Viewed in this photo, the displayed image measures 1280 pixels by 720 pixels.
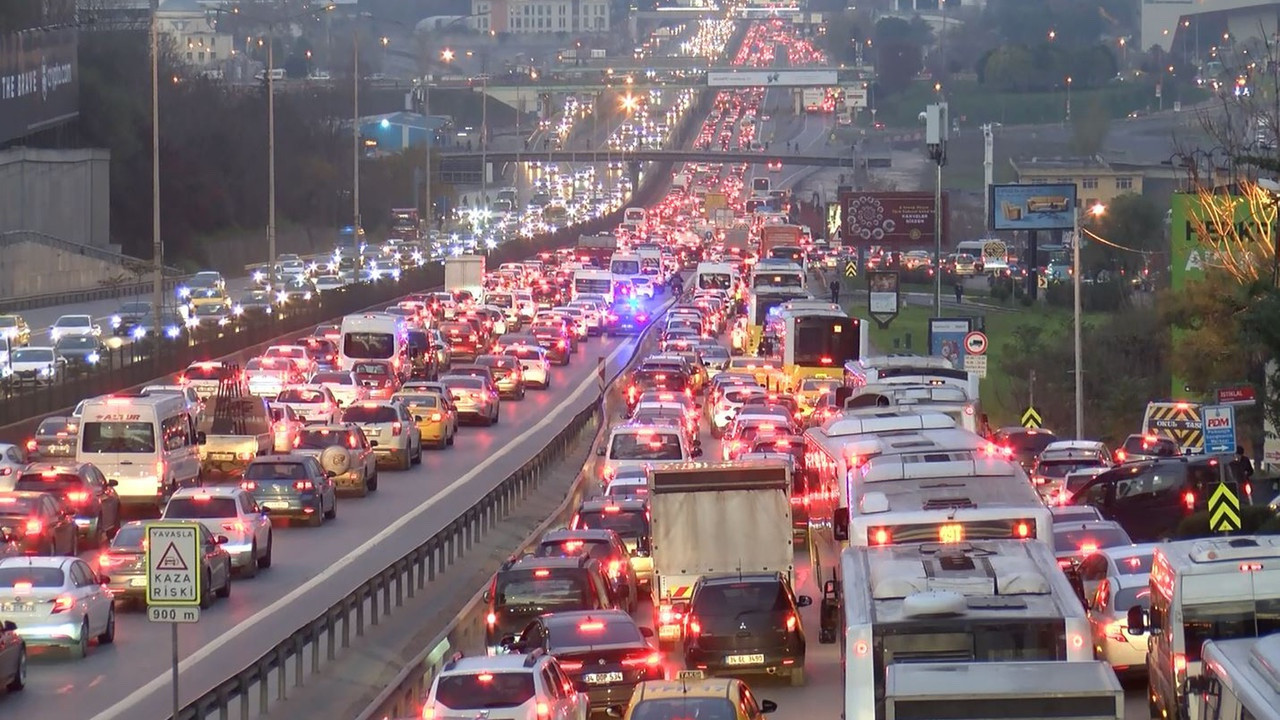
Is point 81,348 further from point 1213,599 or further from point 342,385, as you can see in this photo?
point 1213,599

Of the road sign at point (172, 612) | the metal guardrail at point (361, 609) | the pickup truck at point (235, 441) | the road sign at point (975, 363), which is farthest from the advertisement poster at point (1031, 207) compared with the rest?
the road sign at point (172, 612)

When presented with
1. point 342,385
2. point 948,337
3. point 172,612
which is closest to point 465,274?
point 948,337

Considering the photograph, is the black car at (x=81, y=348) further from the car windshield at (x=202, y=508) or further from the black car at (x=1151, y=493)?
the black car at (x=1151, y=493)

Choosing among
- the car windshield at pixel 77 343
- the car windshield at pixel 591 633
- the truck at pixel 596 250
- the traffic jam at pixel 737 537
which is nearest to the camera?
the traffic jam at pixel 737 537

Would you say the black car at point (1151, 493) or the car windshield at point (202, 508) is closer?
the car windshield at point (202, 508)

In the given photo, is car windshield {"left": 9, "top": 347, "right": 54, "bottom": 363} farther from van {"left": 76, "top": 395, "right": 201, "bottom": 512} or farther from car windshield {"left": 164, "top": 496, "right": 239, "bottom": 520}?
car windshield {"left": 164, "top": 496, "right": 239, "bottom": 520}

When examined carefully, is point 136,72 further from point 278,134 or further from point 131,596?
point 131,596

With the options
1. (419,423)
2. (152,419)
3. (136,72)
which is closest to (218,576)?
(152,419)

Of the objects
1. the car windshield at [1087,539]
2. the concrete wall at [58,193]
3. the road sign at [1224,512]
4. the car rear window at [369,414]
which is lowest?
the car windshield at [1087,539]
